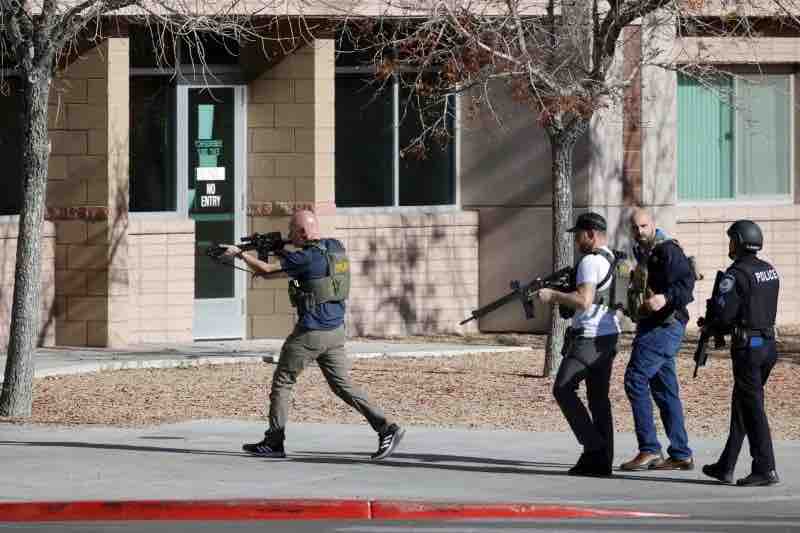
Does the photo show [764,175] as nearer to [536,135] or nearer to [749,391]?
[536,135]

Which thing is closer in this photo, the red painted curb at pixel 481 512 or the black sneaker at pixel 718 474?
the red painted curb at pixel 481 512

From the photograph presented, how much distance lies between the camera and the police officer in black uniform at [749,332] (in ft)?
37.2

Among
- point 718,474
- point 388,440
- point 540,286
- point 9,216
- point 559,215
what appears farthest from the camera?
point 9,216

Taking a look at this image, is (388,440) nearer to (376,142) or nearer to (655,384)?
(655,384)

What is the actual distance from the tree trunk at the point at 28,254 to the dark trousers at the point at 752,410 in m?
5.97

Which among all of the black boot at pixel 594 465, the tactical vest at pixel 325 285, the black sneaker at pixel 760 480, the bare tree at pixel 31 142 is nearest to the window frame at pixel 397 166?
the bare tree at pixel 31 142

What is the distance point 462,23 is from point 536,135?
16.1 feet

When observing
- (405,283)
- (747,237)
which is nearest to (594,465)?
(747,237)

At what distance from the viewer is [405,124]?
2170cm

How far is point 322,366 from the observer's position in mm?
12375

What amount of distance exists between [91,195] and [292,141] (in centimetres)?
243

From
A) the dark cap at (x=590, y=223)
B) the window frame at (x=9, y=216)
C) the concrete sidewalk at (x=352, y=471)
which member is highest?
the window frame at (x=9, y=216)

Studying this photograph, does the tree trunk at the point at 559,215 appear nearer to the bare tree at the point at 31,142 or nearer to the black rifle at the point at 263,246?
the bare tree at the point at 31,142

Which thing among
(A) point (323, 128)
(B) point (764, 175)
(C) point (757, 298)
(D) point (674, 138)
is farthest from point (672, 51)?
(C) point (757, 298)
